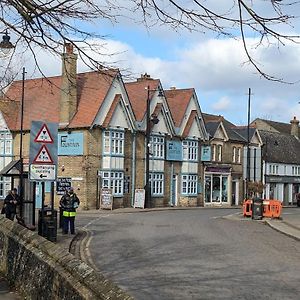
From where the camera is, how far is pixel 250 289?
11.4 meters

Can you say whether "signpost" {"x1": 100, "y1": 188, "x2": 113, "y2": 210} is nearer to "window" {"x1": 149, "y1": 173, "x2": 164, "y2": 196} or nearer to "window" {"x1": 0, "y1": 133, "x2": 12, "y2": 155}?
"window" {"x1": 149, "y1": 173, "x2": 164, "y2": 196}

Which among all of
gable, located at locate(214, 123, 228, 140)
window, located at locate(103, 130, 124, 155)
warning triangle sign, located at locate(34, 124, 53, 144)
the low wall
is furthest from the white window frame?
the low wall

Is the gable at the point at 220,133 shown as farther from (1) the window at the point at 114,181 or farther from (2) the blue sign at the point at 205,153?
(1) the window at the point at 114,181

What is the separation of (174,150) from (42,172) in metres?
37.1

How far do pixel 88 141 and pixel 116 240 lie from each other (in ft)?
79.1

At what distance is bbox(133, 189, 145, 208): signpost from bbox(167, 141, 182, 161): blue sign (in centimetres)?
695

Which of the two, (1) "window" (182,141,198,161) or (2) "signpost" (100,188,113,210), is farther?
(1) "window" (182,141,198,161)

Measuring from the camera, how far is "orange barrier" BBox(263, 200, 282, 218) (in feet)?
110

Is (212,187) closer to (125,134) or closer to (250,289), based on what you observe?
(125,134)

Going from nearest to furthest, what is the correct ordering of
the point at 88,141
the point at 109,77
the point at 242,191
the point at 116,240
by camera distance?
the point at 109,77
the point at 116,240
the point at 88,141
the point at 242,191

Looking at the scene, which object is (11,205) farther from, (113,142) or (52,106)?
(52,106)

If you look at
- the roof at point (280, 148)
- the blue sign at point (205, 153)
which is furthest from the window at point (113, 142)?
the roof at point (280, 148)

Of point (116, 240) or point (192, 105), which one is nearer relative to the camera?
point (116, 240)

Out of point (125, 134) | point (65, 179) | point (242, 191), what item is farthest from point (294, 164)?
point (65, 179)
